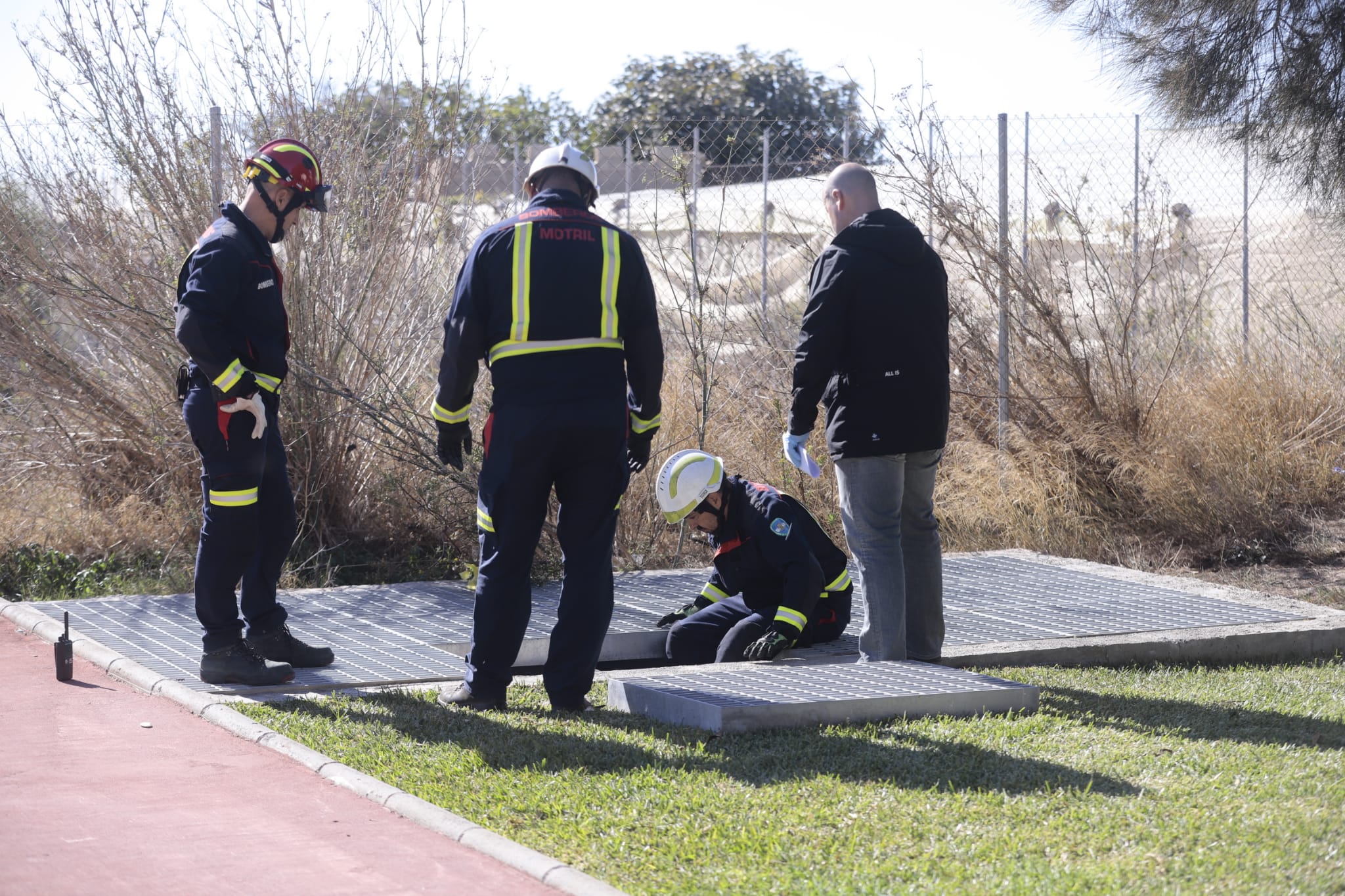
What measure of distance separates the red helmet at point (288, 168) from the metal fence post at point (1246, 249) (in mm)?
7098

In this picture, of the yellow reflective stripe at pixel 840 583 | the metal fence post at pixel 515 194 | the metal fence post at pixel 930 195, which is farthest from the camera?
the metal fence post at pixel 515 194

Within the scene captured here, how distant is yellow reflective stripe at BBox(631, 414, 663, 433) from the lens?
18.5 ft

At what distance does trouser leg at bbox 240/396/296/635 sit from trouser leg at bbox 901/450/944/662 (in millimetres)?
2700

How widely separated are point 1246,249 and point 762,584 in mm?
7782

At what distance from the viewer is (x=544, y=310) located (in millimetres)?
5254

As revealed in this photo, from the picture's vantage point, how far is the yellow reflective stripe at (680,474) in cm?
650

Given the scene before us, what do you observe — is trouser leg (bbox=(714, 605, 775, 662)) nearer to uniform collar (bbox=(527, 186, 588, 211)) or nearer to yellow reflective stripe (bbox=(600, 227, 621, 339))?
yellow reflective stripe (bbox=(600, 227, 621, 339))

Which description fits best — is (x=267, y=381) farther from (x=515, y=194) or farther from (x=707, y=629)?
(x=515, y=194)

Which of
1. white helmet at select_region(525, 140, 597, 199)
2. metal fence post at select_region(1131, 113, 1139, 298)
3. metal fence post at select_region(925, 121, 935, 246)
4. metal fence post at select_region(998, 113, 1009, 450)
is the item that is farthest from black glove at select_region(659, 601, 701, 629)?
metal fence post at select_region(1131, 113, 1139, 298)

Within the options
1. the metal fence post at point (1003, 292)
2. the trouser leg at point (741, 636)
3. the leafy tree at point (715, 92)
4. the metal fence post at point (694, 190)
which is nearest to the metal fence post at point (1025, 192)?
the metal fence post at point (1003, 292)

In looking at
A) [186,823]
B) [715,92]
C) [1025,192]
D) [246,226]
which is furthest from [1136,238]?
[715,92]

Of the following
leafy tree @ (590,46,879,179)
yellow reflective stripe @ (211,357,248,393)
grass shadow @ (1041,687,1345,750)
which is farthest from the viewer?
leafy tree @ (590,46,879,179)

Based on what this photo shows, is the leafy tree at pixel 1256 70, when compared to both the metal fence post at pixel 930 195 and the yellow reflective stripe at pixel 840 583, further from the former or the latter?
the yellow reflective stripe at pixel 840 583

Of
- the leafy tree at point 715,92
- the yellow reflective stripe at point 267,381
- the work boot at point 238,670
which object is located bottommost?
the work boot at point 238,670
